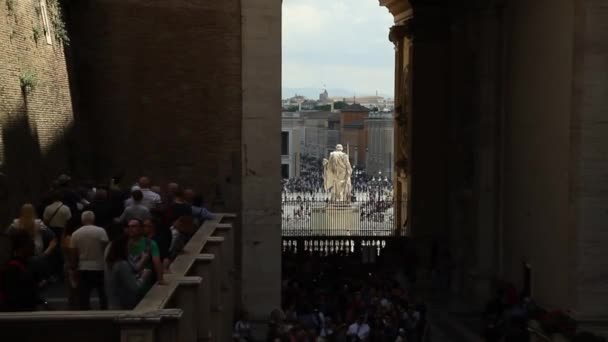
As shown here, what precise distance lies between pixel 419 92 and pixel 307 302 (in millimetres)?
12753

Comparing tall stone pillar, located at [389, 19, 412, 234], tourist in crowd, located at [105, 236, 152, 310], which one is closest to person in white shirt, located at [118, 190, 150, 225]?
tourist in crowd, located at [105, 236, 152, 310]

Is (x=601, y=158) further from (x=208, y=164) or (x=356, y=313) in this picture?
(x=208, y=164)

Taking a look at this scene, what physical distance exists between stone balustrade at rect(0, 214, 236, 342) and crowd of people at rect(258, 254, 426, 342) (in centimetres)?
243

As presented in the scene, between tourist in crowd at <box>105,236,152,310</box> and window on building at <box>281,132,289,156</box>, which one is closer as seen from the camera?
tourist in crowd at <box>105,236,152,310</box>

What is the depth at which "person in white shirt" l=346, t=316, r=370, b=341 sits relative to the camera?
16.9 m

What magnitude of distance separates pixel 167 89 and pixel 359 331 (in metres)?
5.54

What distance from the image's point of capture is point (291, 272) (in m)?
25.3

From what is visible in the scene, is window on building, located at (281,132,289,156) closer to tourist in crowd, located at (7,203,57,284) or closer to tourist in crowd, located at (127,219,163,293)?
tourist in crowd, located at (7,203,57,284)

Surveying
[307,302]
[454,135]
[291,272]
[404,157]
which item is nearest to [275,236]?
[307,302]

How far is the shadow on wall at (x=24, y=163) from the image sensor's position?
14.9m

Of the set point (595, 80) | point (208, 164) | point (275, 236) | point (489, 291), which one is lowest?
point (489, 291)

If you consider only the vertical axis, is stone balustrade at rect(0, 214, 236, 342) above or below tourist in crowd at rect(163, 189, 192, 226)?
below

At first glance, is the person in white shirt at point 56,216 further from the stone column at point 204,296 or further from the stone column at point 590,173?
the stone column at point 590,173

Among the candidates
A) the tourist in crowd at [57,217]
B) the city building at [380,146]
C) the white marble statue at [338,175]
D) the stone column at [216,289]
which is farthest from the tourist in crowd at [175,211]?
the city building at [380,146]
